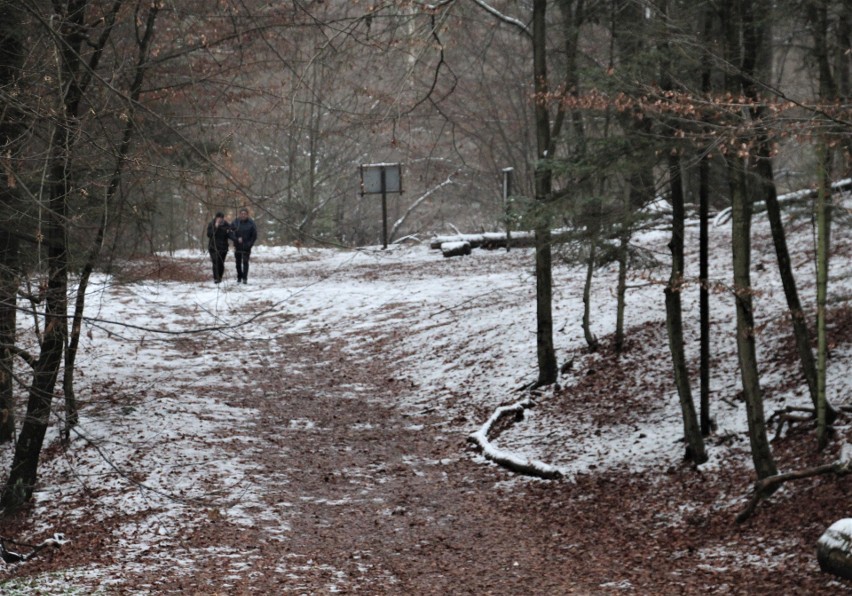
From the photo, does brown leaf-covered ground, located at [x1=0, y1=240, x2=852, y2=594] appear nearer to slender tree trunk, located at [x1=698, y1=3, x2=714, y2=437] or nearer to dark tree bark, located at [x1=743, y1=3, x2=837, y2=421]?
slender tree trunk, located at [x1=698, y1=3, x2=714, y2=437]

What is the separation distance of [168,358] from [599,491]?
8786 millimetres

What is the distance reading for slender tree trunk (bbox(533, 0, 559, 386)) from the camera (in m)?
11.1

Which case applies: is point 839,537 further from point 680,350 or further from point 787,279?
point 787,279

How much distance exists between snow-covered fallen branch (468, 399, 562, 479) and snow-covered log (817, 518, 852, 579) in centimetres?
370

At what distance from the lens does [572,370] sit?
12477 millimetres

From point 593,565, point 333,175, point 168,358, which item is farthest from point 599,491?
point 333,175

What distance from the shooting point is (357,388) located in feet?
A: 44.8

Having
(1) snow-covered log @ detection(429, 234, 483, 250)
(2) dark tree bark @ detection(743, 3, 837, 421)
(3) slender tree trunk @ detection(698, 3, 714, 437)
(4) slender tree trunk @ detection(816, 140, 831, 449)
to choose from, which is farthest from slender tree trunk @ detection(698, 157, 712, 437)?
(1) snow-covered log @ detection(429, 234, 483, 250)

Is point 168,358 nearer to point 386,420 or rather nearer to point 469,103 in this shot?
point 386,420

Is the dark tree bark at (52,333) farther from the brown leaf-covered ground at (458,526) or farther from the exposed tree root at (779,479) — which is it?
the exposed tree root at (779,479)

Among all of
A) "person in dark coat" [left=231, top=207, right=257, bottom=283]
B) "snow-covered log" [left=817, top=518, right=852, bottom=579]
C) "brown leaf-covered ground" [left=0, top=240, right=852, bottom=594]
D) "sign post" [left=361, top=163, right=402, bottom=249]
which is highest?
"sign post" [left=361, top=163, right=402, bottom=249]

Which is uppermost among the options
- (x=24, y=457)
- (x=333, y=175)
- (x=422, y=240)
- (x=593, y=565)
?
(x=333, y=175)

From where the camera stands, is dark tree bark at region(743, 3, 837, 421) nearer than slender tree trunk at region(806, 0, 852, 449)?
No

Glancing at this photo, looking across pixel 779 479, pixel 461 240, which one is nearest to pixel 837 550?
pixel 779 479
